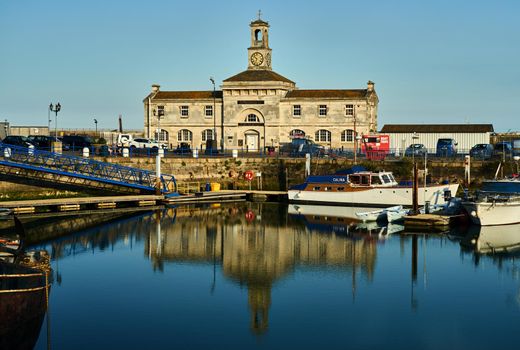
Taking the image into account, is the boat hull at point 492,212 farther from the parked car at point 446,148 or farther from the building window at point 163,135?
the building window at point 163,135

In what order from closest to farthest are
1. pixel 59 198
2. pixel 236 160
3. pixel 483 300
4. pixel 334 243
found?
pixel 483 300
pixel 334 243
pixel 59 198
pixel 236 160

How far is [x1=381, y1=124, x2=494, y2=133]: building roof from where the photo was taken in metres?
67.7

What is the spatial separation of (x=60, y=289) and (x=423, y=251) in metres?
16.6

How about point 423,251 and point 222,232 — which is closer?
point 423,251

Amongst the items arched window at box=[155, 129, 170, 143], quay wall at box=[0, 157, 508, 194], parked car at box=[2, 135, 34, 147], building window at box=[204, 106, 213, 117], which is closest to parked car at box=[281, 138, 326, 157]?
quay wall at box=[0, 157, 508, 194]

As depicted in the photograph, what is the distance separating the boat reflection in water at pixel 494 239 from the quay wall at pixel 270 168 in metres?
15.0

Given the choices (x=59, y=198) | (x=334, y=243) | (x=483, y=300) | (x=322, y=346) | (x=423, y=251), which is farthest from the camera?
(x=59, y=198)

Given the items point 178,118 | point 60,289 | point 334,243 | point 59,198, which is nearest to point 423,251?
point 334,243

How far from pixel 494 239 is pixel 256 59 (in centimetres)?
3983

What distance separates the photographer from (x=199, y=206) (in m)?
52.2

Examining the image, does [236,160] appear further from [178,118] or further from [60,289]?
[60,289]

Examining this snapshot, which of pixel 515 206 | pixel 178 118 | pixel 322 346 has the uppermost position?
pixel 178 118

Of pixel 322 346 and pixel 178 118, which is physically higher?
pixel 178 118

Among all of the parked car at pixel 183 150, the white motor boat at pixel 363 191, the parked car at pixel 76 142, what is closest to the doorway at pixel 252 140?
the parked car at pixel 183 150
